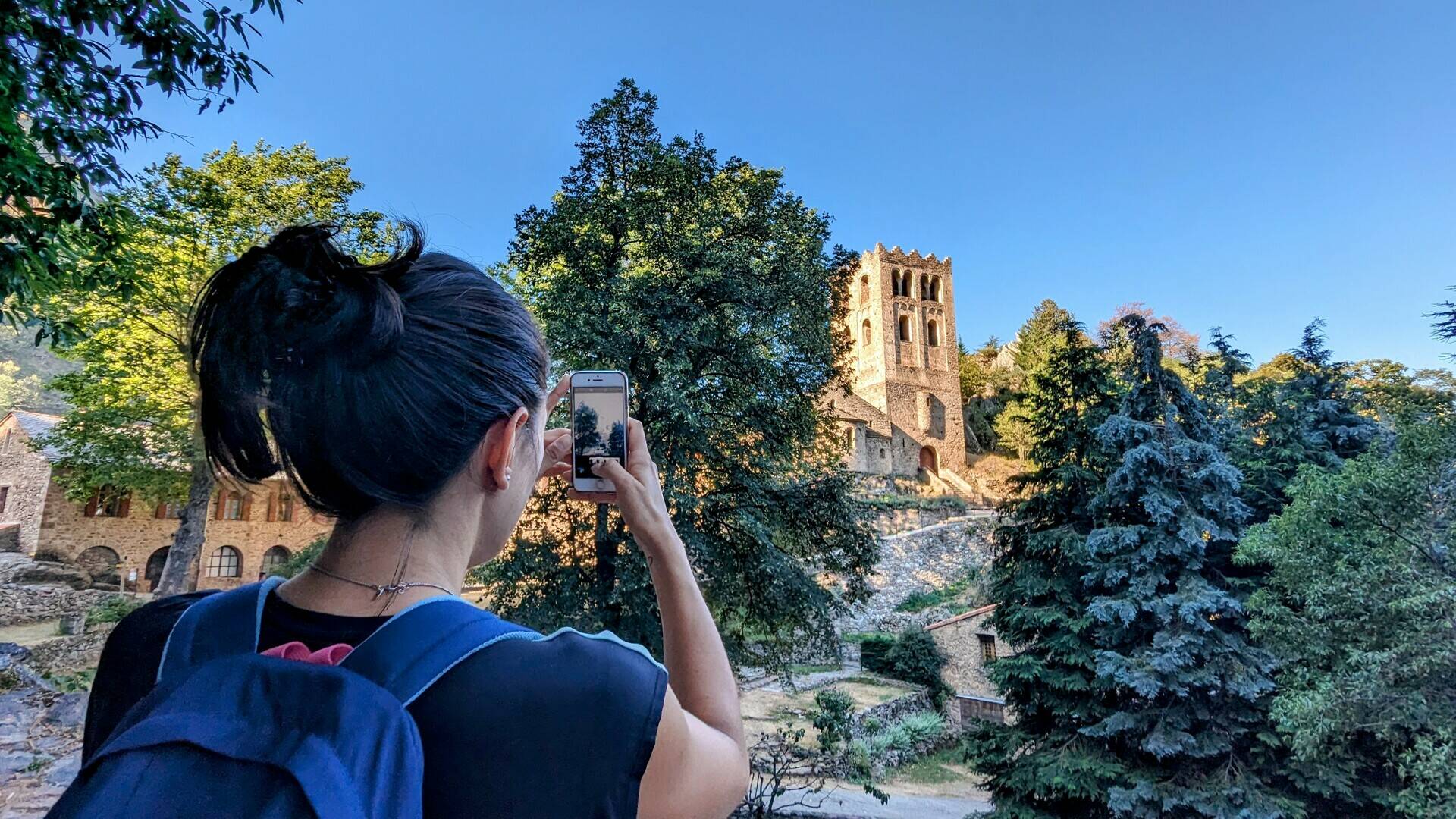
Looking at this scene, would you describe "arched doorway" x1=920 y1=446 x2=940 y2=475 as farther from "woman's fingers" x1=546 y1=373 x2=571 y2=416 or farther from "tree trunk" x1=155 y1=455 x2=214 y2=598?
"woman's fingers" x1=546 y1=373 x2=571 y2=416

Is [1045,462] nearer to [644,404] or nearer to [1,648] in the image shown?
[644,404]

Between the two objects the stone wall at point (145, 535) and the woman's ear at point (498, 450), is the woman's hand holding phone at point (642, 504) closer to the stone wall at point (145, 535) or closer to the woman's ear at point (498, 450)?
the woman's ear at point (498, 450)

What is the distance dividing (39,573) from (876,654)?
2241cm

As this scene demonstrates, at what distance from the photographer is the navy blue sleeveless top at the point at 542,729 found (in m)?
0.63

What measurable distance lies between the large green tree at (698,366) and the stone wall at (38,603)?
14.2 meters

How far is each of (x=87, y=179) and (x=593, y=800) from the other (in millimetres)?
4376

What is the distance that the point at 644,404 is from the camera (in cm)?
816

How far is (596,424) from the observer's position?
1470 mm

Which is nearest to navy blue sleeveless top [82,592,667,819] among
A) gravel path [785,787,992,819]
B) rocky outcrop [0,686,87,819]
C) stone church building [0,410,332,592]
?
rocky outcrop [0,686,87,819]

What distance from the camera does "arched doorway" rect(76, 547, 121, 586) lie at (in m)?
18.2

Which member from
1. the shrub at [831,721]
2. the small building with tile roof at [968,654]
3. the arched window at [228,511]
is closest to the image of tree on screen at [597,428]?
the shrub at [831,721]

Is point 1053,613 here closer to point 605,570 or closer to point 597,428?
point 605,570

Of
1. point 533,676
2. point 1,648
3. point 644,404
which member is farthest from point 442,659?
point 1,648

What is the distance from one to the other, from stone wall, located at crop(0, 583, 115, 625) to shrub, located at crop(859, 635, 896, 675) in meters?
20.1
